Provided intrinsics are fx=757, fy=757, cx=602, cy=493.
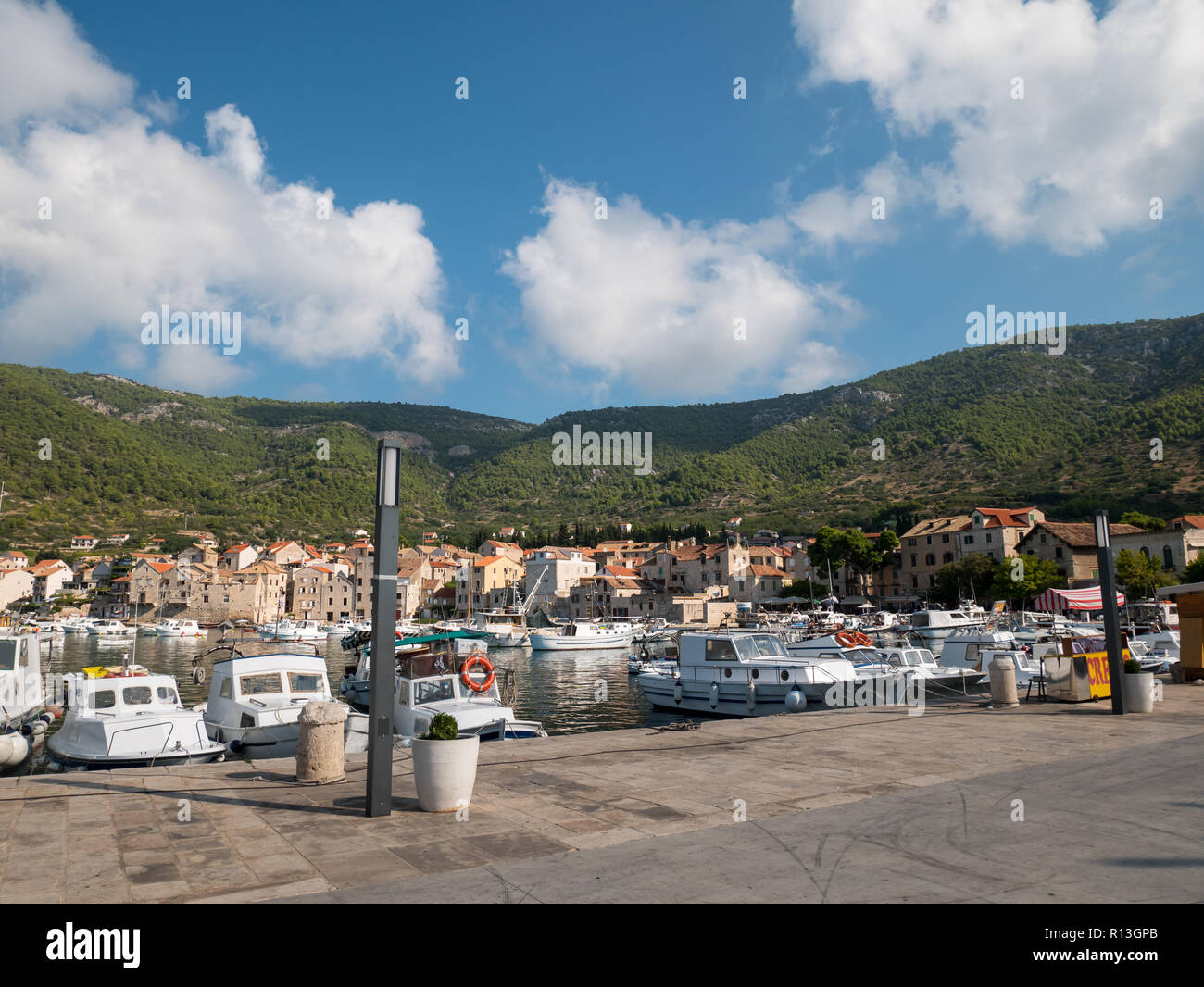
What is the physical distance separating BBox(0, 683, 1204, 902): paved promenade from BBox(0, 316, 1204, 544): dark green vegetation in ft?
343

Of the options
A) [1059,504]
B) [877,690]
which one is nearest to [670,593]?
[1059,504]

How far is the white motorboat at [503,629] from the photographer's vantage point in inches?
3108

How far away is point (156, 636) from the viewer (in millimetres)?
93312

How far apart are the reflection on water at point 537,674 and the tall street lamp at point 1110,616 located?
14415 mm

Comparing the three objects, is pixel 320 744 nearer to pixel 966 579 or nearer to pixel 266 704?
pixel 266 704

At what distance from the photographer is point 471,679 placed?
21375 millimetres

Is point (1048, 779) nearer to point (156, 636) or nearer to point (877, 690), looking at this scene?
point (877, 690)

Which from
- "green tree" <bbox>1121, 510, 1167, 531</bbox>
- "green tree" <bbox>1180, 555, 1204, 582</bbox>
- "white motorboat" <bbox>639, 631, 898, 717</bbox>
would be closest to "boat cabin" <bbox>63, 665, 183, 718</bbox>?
"white motorboat" <bbox>639, 631, 898, 717</bbox>

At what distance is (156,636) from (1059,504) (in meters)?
120

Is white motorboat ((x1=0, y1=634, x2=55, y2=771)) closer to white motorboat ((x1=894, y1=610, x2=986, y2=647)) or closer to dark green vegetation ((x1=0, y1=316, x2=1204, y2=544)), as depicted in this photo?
white motorboat ((x1=894, y1=610, x2=986, y2=647))

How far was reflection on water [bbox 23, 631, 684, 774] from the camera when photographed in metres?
28.5

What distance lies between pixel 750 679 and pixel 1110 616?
37.1 ft

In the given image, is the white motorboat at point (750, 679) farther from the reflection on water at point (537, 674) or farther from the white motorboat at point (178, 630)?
the white motorboat at point (178, 630)

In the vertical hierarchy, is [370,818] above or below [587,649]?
above
